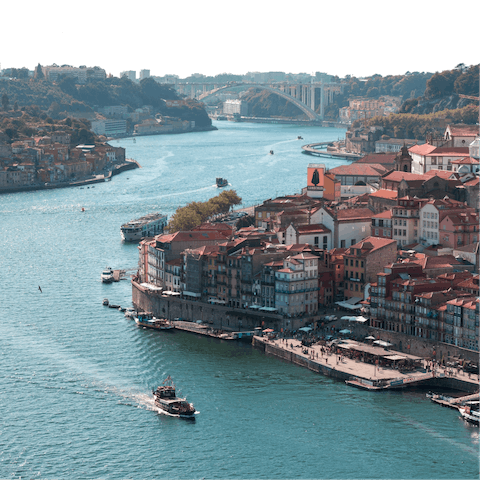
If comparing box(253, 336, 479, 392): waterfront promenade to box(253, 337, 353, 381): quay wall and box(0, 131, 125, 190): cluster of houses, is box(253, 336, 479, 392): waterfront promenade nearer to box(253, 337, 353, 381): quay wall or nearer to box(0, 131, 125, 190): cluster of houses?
box(253, 337, 353, 381): quay wall

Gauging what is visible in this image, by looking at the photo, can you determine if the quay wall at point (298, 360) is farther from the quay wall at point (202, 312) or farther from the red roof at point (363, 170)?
the red roof at point (363, 170)

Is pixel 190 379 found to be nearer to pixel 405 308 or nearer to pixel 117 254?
pixel 405 308

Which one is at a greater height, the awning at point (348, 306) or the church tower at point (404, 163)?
the church tower at point (404, 163)

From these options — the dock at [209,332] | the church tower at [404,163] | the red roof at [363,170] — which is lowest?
the dock at [209,332]

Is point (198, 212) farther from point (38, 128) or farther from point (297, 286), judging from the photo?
point (38, 128)

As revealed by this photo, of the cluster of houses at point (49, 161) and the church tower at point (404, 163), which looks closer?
the church tower at point (404, 163)

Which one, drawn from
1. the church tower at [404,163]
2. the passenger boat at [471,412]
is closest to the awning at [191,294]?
the passenger boat at [471,412]

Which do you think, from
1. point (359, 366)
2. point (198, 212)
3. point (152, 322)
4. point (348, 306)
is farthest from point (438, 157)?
point (359, 366)
